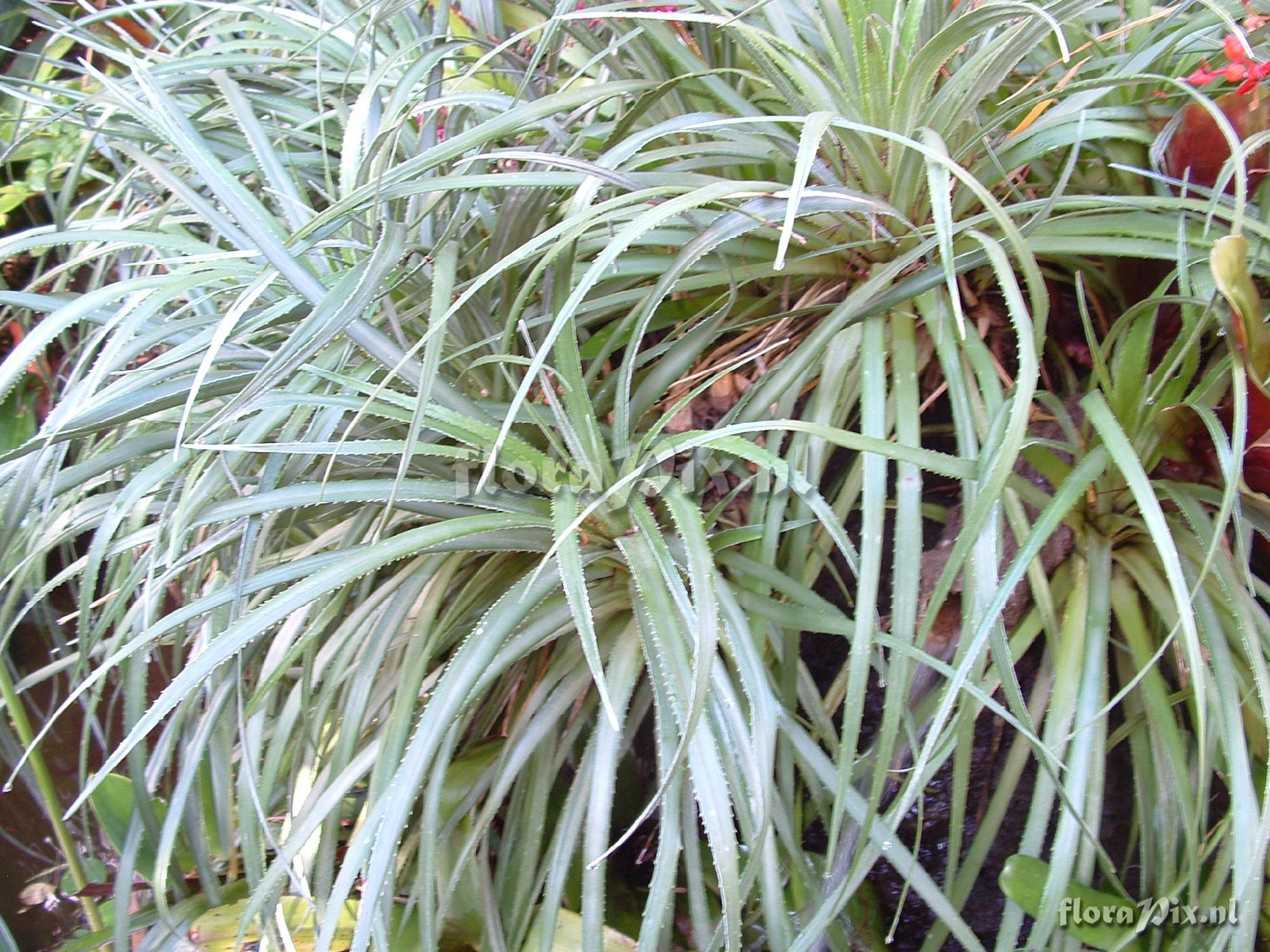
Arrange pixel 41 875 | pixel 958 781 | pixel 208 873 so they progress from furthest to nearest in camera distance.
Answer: pixel 41 875, pixel 208 873, pixel 958 781

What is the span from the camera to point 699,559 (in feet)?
1.63

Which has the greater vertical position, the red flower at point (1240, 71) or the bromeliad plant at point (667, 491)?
the red flower at point (1240, 71)

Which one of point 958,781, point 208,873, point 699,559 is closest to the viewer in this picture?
point 699,559

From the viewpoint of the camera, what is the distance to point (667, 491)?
0.56m

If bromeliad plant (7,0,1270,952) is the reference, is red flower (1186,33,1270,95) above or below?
above

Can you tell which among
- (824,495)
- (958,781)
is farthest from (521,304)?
(958,781)

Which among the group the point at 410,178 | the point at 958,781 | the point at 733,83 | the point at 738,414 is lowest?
the point at 958,781

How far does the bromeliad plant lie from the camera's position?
0.53 meters

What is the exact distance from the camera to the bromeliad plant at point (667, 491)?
1.74ft

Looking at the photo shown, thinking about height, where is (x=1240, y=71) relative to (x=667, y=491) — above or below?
above

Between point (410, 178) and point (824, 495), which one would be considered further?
point (824, 495)

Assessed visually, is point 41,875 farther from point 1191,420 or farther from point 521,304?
point 1191,420

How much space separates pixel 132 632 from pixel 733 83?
2.37 ft

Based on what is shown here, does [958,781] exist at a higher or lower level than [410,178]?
lower
